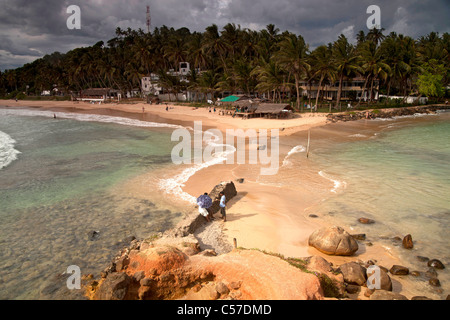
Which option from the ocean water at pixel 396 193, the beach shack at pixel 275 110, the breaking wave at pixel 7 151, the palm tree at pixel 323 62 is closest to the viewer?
the ocean water at pixel 396 193

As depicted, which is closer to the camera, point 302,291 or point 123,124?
point 302,291

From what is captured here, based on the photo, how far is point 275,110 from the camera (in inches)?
1519

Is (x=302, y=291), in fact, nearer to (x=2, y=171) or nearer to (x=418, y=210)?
(x=418, y=210)

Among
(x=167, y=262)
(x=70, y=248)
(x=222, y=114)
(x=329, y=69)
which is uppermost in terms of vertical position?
(x=329, y=69)

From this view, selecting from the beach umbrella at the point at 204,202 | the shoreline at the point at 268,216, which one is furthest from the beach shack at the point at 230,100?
the beach umbrella at the point at 204,202

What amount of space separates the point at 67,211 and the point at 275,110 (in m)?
30.2

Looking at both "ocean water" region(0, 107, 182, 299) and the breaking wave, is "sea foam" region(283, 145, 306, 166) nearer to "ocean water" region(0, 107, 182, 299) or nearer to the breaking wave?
"ocean water" region(0, 107, 182, 299)

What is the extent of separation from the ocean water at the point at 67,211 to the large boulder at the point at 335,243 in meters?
6.34

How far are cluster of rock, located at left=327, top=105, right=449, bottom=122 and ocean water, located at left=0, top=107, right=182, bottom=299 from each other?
24909mm

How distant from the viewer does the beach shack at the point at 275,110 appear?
38688 millimetres

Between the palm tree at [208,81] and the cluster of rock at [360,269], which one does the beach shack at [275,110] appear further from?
the cluster of rock at [360,269]

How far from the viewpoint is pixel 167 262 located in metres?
7.62
